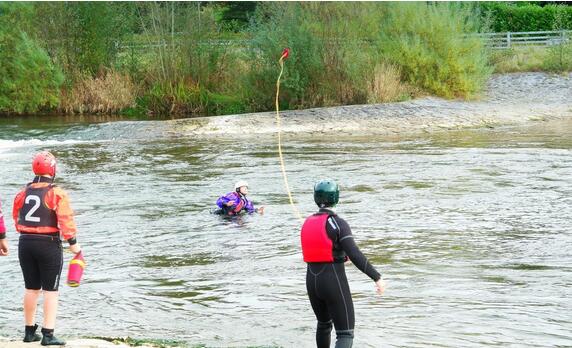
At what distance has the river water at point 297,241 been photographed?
10.8m

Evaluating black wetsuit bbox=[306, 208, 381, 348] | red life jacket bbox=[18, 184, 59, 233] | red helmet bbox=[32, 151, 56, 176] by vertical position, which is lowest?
black wetsuit bbox=[306, 208, 381, 348]

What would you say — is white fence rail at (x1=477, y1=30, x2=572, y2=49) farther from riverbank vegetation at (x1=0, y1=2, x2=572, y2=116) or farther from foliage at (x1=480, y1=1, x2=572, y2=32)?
foliage at (x1=480, y1=1, x2=572, y2=32)

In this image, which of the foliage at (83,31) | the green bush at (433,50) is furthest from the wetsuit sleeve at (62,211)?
the foliage at (83,31)

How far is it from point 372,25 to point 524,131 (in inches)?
360

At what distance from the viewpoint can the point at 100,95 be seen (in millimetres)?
44438

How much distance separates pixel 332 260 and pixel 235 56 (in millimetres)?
36673

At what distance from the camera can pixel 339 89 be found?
3884 cm

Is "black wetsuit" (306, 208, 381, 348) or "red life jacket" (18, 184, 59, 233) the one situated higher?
"red life jacket" (18, 184, 59, 233)

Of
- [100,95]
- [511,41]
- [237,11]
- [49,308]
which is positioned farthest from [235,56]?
[49,308]

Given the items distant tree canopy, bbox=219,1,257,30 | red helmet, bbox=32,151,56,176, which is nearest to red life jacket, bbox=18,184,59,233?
red helmet, bbox=32,151,56,176

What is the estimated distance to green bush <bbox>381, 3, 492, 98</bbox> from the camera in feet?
127

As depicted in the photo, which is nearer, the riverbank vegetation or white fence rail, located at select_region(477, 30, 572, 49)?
the riverbank vegetation

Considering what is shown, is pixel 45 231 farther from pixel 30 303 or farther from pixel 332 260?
pixel 332 260

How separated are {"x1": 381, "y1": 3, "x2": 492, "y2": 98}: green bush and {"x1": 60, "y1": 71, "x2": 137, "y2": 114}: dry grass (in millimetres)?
12744
